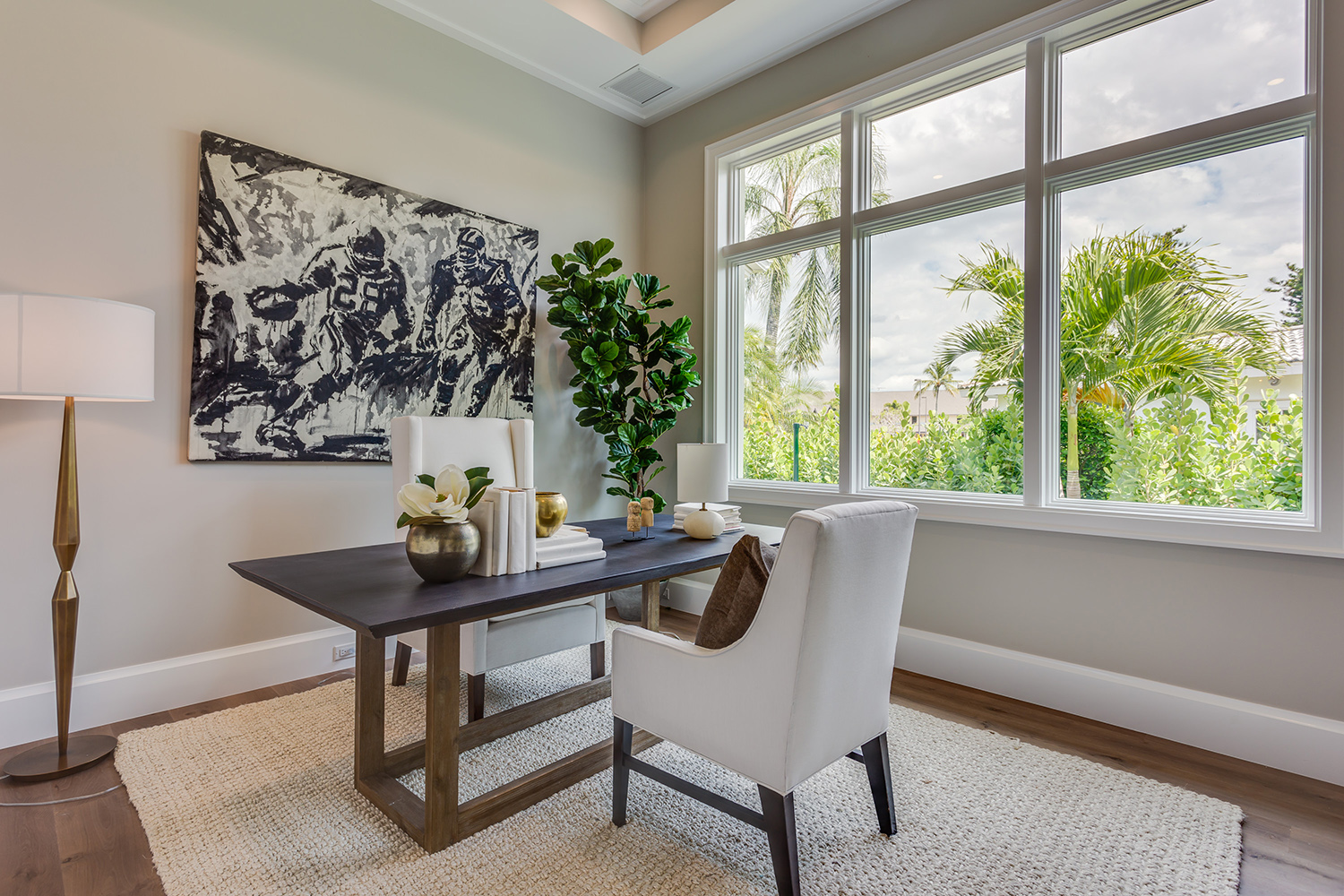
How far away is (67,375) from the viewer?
74.0 inches

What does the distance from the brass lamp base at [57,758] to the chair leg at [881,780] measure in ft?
7.55

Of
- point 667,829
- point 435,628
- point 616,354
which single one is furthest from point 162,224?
point 667,829

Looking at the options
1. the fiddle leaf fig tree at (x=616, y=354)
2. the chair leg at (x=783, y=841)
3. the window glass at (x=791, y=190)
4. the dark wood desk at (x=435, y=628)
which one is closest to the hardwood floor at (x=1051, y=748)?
the dark wood desk at (x=435, y=628)

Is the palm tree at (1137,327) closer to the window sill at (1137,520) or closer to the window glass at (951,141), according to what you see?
the window sill at (1137,520)

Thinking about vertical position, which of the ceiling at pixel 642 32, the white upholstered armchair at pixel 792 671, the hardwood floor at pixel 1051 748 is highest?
the ceiling at pixel 642 32

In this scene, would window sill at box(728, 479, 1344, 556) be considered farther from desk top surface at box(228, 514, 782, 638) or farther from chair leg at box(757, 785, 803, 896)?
chair leg at box(757, 785, 803, 896)

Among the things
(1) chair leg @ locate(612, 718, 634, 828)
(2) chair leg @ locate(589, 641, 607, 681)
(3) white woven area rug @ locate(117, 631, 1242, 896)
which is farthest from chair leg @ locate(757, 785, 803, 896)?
(2) chair leg @ locate(589, 641, 607, 681)

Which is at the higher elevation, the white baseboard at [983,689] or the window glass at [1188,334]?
the window glass at [1188,334]

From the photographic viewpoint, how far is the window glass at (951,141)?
9.39 ft

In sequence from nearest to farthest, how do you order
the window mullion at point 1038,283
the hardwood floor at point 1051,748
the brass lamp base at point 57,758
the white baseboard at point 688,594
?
the hardwood floor at point 1051,748 < the brass lamp base at point 57,758 < the window mullion at point 1038,283 < the white baseboard at point 688,594

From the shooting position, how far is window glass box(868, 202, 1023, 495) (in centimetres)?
286

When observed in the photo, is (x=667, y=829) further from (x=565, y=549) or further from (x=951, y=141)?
(x=951, y=141)

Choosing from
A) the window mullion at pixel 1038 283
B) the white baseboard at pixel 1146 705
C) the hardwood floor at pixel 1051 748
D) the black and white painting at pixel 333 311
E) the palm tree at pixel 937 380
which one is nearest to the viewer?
the hardwood floor at pixel 1051 748

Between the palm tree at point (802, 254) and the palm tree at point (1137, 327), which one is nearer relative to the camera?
the palm tree at point (1137, 327)
